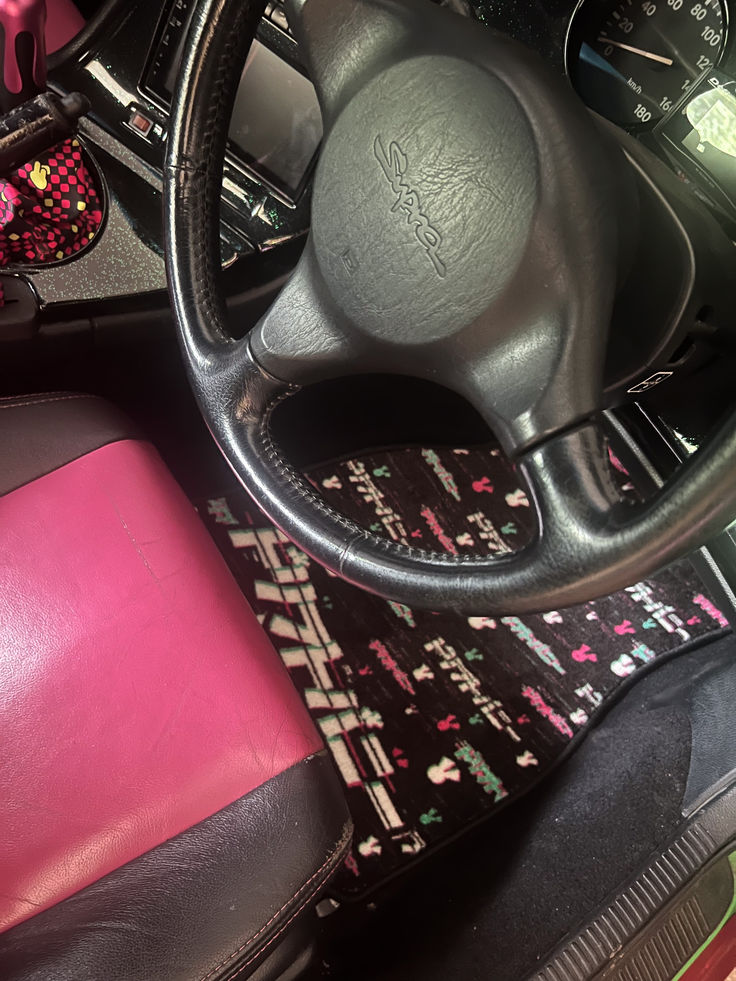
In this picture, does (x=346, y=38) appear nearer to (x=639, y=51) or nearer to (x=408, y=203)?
(x=408, y=203)

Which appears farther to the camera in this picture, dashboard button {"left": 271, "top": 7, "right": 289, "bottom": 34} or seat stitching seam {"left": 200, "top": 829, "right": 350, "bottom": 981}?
dashboard button {"left": 271, "top": 7, "right": 289, "bottom": 34}

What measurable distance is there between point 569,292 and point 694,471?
0.16 meters

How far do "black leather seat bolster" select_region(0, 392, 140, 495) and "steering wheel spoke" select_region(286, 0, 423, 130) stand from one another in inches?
17.0

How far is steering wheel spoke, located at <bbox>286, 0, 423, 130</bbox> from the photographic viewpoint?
604 millimetres

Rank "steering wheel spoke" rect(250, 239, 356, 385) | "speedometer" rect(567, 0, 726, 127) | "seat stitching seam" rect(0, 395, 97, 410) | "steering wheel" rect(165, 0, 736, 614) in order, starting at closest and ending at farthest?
"steering wheel" rect(165, 0, 736, 614) → "steering wheel spoke" rect(250, 239, 356, 385) → "speedometer" rect(567, 0, 726, 127) → "seat stitching seam" rect(0, 395, 97, 410)

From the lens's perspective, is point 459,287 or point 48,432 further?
point 48,432

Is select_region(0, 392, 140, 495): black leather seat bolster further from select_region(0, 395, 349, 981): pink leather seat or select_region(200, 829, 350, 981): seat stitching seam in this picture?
select_region(200, 829, 350, 981): seat stitching seam

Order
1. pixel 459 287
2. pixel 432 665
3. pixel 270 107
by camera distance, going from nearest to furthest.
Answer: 1. pixel 459 287
2. pixel 270 107
3. pixel 432 665

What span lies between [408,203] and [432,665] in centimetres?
83

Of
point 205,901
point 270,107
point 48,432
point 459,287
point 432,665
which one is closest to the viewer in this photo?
point 459,287

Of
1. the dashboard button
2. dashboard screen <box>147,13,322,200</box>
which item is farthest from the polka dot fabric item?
the dashboard button

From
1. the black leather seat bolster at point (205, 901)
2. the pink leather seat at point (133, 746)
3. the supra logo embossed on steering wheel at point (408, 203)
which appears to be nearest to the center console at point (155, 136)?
the pink leather seat at point (133, 746)

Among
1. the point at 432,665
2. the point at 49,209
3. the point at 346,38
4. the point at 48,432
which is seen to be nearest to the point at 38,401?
the point at 48,432

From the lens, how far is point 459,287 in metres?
0.57
